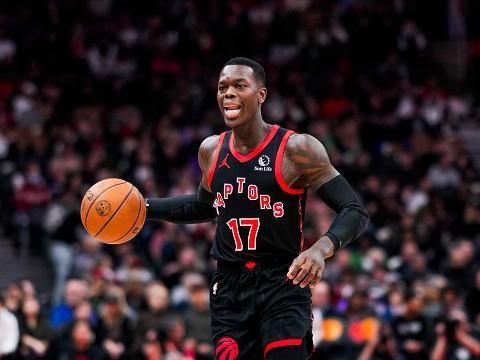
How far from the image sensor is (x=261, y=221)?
667 cm

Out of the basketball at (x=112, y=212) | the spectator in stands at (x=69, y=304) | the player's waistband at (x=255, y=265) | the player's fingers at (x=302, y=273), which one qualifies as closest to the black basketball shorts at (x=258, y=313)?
the player's waistband at (x=255, y=265)

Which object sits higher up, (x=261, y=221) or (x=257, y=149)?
(x=257, y=149)

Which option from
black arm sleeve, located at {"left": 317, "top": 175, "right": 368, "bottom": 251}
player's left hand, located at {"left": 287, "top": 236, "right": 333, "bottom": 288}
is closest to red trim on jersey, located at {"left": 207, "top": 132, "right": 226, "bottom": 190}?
black arm sleeve, located at {"left": 317, "top": 175, "right": 368, "bottom": 251}

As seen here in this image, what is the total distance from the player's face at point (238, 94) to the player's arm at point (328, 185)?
0.35 metres

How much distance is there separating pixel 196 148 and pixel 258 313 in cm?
1239

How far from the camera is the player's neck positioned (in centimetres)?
681

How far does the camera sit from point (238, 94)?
6688 mm

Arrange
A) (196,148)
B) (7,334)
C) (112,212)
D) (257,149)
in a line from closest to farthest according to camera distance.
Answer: (257,149), (112,212), (7,334), (196,148)

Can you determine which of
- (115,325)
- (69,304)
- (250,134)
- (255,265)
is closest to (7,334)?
(69,304)

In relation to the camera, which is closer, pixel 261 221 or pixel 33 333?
pixel 261 221

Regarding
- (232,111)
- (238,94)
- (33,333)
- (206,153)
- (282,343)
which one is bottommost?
(33,333)

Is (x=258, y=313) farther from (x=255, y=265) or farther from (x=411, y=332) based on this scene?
(x=411, y=332)

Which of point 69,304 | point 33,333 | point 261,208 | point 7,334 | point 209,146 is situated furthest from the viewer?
point 69,304

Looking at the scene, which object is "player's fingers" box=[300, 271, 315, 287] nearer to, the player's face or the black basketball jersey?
the black basketball jersey
